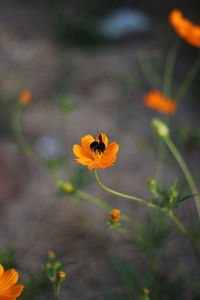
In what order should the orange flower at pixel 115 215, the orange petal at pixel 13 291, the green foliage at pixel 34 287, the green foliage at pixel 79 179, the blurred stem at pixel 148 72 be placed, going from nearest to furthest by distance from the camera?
the orange petal at pixel 13 291 < the orange flower at pixel 115 215 < the green foliage at pixel 34 287 < the green foliage at pixel 79 179 < the blurred stem at pixel 148 72

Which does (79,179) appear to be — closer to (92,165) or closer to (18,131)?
(92,165)

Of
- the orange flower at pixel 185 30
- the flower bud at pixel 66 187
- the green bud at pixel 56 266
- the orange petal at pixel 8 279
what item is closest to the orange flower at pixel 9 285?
the orange petal at pixel 8 279

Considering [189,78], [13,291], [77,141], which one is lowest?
[13,291]

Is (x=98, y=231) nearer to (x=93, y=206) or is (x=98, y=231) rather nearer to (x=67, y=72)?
(x=93, y=206)

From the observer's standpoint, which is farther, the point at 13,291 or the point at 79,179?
the point at 79,179

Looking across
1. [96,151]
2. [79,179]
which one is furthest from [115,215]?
[79,179]

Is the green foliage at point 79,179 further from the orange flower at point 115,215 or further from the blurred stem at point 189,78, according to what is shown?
the blurred stem at point 189,78

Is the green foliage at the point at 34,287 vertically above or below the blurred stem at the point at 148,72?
below
